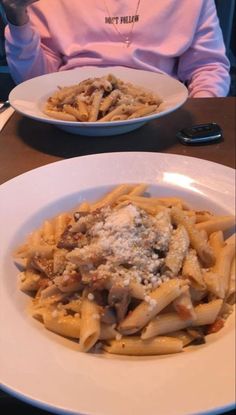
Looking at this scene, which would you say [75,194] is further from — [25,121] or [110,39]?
[110,39]

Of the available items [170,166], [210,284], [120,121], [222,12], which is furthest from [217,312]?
[222,12]

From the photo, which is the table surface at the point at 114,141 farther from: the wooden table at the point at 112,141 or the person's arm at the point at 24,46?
the person's arm at the point at 24,46

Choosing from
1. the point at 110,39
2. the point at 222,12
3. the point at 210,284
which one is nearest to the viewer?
the point at 210,284

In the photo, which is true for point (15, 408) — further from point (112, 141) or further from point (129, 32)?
point (129, 32)

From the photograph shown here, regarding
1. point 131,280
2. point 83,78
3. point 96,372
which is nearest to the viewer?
point 96,372

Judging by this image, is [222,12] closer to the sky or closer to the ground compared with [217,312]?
closer to the ground

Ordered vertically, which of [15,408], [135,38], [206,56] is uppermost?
[135,38]

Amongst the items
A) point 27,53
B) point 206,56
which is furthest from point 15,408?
point 206,56

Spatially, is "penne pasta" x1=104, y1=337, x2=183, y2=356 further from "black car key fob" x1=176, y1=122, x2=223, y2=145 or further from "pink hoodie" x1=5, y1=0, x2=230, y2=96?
"pink hoodie" x1=5, y1=0, x2=230, y2=96
